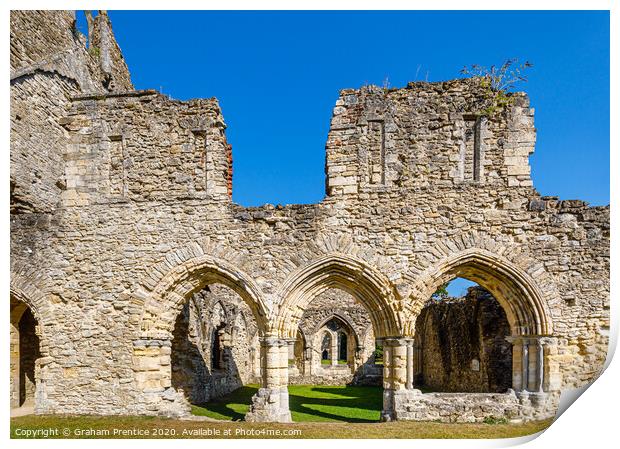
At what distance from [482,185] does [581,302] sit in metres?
2.84

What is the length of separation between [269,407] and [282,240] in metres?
3.23

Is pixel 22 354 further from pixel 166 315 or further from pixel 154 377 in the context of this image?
pixel 166 315

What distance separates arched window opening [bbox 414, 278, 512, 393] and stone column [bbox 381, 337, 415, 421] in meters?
1.71

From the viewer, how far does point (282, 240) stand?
28.2ft

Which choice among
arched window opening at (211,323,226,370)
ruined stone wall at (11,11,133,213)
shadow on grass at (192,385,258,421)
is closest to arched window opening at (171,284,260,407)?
arched window opening at (211,323,226,370)

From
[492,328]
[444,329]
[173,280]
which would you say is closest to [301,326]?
[444,329]

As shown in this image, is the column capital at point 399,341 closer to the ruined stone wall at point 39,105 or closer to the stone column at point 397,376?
the stone column at point 397,376

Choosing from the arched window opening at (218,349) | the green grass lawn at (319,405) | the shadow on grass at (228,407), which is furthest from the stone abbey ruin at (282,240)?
the arched window opening at (218,349)

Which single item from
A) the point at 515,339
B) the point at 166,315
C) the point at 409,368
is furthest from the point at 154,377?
the point at 515,339

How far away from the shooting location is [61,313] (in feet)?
28.7

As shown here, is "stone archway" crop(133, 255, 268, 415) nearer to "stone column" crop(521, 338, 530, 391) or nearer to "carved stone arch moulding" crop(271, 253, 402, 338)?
"carved stone arch moulding" crop(271, 253, 402, 338)

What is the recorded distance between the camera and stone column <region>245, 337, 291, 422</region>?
820 cm

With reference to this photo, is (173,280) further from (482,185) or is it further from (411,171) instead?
(482,185)

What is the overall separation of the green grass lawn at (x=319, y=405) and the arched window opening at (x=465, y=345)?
7.31 feet
